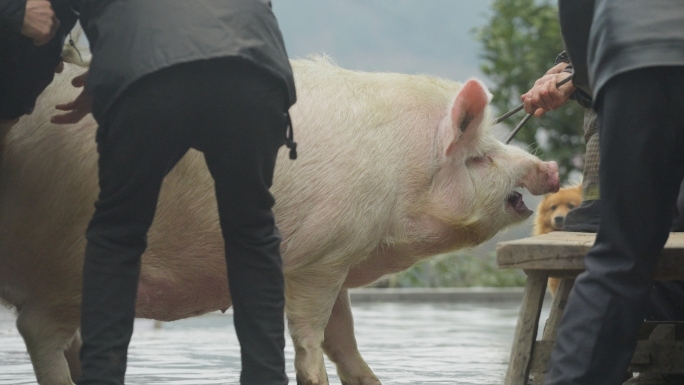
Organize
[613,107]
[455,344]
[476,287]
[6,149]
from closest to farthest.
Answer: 1. [613,107]
2. [6,149]
3. [455,344]
4. [476,287]

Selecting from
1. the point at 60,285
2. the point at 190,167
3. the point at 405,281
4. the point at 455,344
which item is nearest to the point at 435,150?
the point at 190,167

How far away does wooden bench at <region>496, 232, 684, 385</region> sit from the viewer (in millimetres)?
3115

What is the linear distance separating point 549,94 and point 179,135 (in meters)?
1.55

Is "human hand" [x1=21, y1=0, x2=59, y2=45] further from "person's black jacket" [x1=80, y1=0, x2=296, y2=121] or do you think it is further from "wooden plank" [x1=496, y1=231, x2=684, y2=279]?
"wooden plank" [x1=496, y1=231, x2=684, y2=279]

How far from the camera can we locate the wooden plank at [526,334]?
3.35m

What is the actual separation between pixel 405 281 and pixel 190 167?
10.5 meters

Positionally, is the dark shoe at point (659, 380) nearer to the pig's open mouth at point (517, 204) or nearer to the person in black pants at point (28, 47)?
the pig's open mouth at point (517, 204)

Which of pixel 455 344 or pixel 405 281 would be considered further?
pixel 405 281

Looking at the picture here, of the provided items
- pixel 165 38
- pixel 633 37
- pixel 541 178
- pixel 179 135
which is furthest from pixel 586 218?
pixel 165 38

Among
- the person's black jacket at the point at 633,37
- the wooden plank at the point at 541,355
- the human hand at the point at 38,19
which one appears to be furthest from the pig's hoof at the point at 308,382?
the person's black jacket at the point at 633,37

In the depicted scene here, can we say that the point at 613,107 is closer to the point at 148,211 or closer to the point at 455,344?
the point at 148,211

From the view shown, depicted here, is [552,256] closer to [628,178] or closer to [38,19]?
[628,178]

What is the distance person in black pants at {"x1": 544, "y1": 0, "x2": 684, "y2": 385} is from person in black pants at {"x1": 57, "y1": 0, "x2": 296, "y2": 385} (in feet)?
2.76

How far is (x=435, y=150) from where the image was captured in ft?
14.3
